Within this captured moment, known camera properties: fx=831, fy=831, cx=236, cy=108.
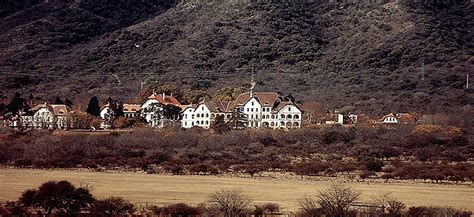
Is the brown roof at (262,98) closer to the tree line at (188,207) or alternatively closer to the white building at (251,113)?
the white building at (251,113)

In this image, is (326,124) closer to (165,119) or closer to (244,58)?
(165,119)

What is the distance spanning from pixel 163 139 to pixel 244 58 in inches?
1845

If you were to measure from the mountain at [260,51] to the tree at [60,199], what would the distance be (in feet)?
156

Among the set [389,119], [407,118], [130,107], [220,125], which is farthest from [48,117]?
[407,118]

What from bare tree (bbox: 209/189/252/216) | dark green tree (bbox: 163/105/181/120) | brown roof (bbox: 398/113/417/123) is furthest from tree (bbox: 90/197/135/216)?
brown roof (bbox: 398/113/417/123)

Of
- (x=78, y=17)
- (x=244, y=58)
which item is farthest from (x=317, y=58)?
(x=78, y=17)

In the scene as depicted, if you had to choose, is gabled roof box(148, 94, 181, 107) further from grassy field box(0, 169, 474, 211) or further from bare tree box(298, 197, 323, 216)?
bare tree box(298, 197, 323, 216)

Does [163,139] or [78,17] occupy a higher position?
[78,17]

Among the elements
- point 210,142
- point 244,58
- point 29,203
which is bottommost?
point 29,203

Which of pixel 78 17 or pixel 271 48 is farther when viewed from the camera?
pixel 78 17

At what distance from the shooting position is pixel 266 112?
2859 inches

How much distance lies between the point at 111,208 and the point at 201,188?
10049 mm

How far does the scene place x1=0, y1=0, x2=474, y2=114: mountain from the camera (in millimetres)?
90312

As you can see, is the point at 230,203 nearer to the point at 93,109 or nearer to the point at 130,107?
the point at 93,109
